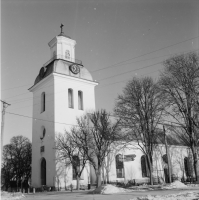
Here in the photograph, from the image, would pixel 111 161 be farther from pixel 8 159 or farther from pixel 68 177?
pixel 8 159

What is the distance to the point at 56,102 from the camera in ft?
111

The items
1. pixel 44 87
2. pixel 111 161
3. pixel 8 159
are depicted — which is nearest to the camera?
pixel 111 161

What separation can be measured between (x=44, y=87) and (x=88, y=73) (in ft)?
21.1

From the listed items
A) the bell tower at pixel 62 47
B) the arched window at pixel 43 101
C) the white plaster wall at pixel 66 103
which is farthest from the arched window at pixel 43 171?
the bell tower at pixel 62 47

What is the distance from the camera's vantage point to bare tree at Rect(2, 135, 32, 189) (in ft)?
168

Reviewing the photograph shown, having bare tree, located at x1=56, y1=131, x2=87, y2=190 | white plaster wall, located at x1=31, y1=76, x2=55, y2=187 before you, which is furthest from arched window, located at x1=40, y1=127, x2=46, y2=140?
bare tree, located at x1=56, y1=131, x2=87, y2=190

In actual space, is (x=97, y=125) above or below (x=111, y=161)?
above

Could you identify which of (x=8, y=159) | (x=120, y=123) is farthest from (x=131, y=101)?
(x=8, y=159)

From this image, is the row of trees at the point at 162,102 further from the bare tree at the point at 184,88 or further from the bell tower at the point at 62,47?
the bell tower at the point at 62,47

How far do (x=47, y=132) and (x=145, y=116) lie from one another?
43.2ft

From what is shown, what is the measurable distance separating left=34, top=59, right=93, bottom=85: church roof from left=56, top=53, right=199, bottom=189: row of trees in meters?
7.52

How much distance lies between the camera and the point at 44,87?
36625mm

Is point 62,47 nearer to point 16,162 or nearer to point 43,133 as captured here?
point 43,133

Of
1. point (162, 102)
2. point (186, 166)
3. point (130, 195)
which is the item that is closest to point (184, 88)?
point (162, 102)
